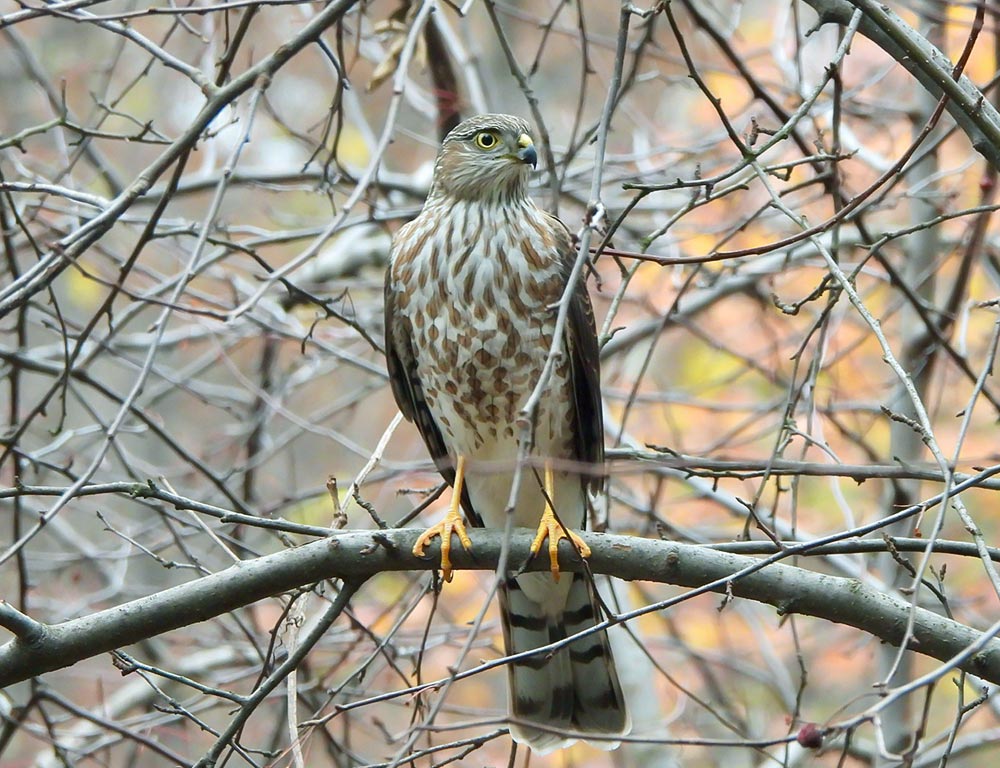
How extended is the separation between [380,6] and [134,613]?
9501mm

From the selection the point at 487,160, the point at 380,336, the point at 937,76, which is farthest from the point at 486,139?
the point at 380,336

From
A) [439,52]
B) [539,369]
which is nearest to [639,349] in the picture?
[439,52]

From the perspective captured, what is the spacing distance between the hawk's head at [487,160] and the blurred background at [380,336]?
158mm

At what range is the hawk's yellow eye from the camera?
13.6 ft

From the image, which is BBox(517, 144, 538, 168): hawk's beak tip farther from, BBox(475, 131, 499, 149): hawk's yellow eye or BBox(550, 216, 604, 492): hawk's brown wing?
BBox(550, 216, 604, 492): hawk's brown wing

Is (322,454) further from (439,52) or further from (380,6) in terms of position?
(439,52)

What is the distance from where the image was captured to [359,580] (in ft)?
9.70

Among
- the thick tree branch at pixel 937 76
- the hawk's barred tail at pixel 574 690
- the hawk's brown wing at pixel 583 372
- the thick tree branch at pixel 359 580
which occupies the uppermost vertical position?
the hawk's brown wing at pixel 583 372

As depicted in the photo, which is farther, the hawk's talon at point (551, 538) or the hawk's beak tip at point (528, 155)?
the hawk's beak tip at point (528, 155)

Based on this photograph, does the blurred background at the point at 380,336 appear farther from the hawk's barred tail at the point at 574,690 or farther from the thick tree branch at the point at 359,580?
the hawk's barred tail at the point at 574,690

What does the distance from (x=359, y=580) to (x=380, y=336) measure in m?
3.25

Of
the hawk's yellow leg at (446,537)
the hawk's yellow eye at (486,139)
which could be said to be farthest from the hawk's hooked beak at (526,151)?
the hawk's yellow leg at (446,537)

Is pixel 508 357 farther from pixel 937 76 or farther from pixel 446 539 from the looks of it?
pixel 937 76

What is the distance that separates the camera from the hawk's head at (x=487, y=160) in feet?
13.4
